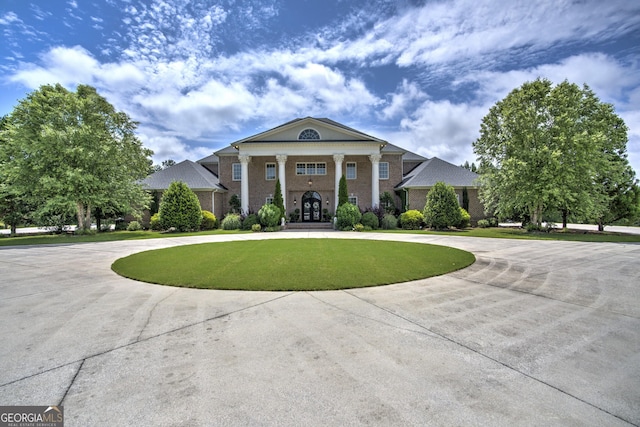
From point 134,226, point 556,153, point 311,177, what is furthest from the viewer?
point 311,177

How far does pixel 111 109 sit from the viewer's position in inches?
876

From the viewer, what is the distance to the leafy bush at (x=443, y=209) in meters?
21.6

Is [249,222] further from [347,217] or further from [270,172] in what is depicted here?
[347,217]

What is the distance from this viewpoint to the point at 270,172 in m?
28.9

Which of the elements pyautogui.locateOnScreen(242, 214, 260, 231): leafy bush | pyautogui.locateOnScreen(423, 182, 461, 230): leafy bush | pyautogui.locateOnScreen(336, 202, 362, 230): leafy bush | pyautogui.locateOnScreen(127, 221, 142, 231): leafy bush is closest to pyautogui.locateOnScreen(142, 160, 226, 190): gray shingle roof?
pyautogui.locateOnScreen(127, 221, 142, 231): leafy bush

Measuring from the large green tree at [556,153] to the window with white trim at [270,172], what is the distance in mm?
18794

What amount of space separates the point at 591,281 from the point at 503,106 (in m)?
19.6

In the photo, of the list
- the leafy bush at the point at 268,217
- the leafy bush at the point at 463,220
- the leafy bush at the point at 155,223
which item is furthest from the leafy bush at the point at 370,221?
the leafy bush at the point at 155,223

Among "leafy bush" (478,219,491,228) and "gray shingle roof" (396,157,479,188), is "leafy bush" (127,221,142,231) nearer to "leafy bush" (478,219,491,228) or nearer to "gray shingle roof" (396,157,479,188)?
"gray shingle roof" (396,157,479,188)

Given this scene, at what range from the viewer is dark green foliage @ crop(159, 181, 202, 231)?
2109 centimetres

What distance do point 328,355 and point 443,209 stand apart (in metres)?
20.9

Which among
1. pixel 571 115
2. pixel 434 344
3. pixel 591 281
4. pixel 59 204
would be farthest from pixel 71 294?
pixel 571 115

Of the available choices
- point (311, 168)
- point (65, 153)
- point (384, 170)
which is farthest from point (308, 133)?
point (65, 153)

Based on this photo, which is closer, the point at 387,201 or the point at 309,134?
the point at 309,134
